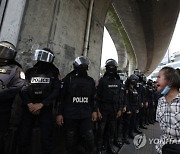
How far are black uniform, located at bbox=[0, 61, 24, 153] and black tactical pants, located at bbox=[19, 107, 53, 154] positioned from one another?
0.92 feet

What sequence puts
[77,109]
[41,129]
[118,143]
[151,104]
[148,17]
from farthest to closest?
[151,104], [148,17], [118,143], [77,109], [41,129]

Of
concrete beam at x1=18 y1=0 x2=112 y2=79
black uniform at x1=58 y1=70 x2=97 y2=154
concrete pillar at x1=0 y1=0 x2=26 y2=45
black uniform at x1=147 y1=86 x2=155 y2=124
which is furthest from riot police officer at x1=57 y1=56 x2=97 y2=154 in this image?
black uniform at x1=147 y1=86 x2=155 y2=124

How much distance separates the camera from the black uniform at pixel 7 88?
7.04 feet

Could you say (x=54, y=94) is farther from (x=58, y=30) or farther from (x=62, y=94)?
(x=58, y=30)

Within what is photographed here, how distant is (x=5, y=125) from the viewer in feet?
7.27

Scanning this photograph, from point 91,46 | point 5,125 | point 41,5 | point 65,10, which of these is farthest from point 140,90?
point 5,125

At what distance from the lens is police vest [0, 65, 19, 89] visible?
220 centimetres

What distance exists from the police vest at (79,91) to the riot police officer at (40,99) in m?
0.26

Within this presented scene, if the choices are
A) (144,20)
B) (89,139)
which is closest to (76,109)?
(89,139)

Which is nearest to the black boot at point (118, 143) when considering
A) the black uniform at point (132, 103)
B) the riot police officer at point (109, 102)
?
the riot police officer at point (109, 102)

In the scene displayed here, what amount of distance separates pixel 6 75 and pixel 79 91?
1149mm

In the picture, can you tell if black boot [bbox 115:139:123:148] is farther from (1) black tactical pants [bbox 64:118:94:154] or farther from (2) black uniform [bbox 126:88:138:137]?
(1) black tactical pants [bbox 64:118:94:154]

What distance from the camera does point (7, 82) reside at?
2.22m

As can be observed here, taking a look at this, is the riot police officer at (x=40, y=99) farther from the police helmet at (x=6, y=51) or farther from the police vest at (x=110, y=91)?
the police vest at (x=110, y=91)
